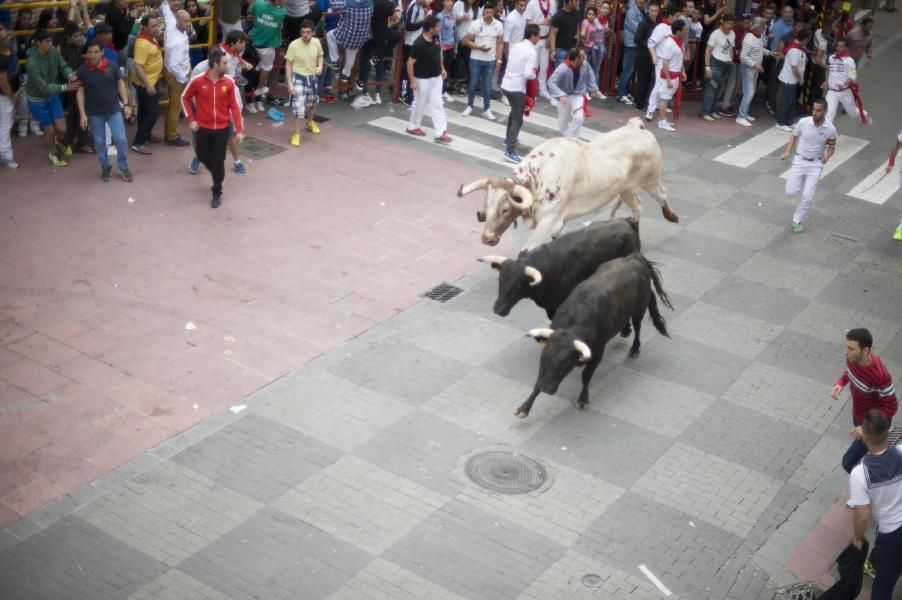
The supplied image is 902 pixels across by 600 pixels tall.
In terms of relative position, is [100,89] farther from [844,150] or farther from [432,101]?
[844,150]

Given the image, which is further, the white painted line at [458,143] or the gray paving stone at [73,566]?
the white painted line at [458,143]

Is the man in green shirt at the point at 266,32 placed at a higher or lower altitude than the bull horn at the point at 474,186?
higher

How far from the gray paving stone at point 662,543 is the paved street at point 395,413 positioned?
0.08ft

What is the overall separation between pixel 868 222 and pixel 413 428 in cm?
929

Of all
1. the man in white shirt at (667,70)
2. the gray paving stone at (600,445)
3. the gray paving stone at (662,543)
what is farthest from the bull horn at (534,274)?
the man in white shirt at (667,70)

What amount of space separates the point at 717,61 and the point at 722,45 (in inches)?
12.0

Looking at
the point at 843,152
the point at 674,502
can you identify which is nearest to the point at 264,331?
the point at 674,502

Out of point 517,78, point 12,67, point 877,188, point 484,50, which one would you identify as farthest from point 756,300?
point 12,67

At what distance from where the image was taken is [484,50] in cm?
1980

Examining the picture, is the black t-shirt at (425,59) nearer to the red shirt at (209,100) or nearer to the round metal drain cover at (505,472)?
the red shirt at (209,100)

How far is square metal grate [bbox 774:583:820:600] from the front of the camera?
8.96 meters

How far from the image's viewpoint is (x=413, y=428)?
35.3 ft

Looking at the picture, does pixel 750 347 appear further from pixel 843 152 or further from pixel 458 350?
pixel 843 152

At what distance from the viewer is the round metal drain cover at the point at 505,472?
10016 mm
